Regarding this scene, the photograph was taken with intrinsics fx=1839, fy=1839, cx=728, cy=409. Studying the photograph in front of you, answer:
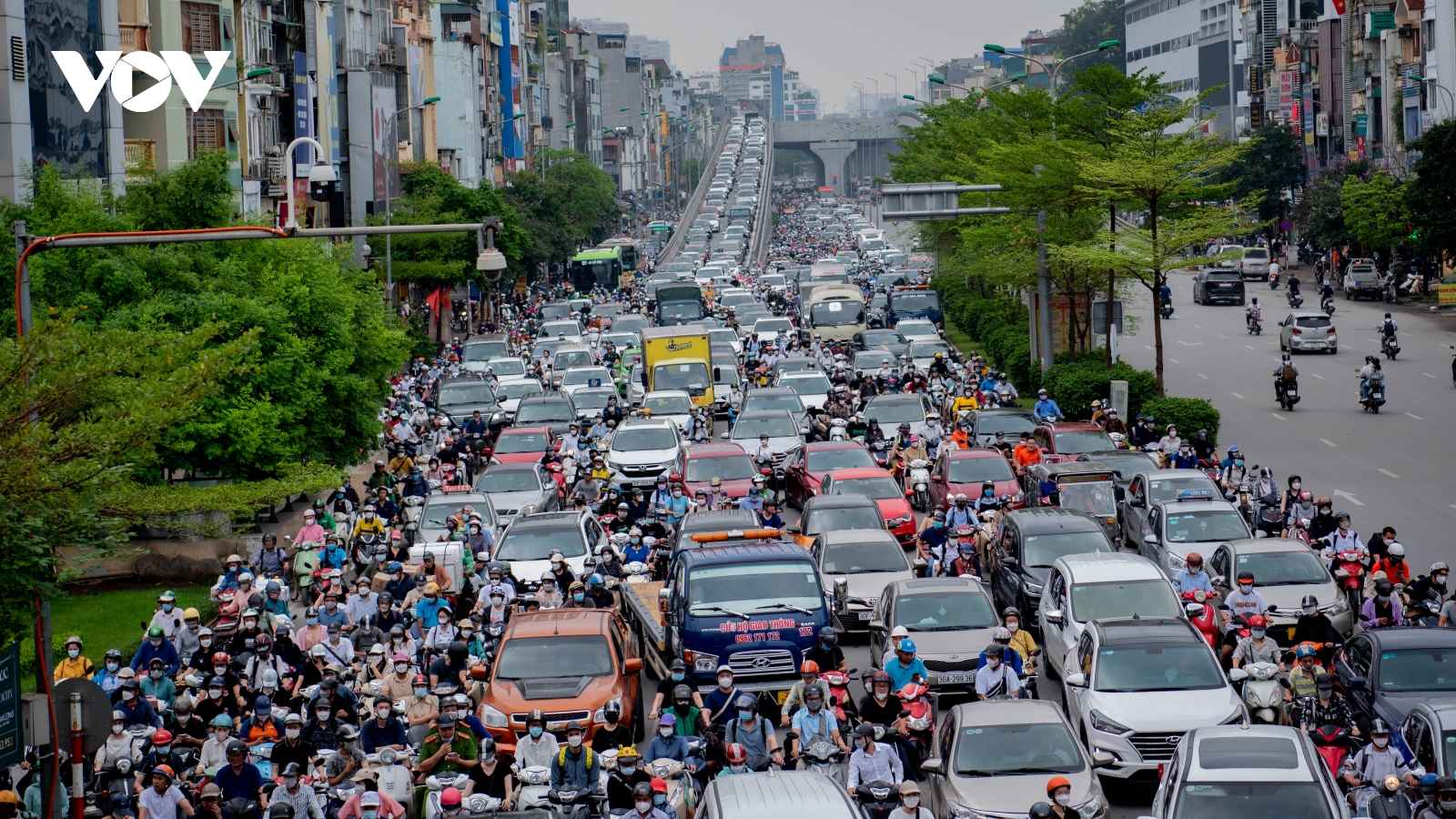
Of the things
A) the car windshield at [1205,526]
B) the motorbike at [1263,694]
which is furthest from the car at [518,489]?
the motorbike at [1263,694]

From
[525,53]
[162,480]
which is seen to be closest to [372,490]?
[162,480]

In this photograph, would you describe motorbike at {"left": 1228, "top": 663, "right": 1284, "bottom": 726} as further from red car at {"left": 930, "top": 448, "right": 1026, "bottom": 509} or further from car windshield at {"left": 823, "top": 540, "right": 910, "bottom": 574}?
red car at {"left": 930, "top": 448, "right": 1026, "bottom": 509}

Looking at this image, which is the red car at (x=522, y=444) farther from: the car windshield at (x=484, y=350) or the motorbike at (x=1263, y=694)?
the motorbike at (x=1263, y=694)

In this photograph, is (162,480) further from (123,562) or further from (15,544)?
(15,544)

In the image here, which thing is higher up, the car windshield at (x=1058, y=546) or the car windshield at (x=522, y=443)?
the car windshield at (x=522, y=443)

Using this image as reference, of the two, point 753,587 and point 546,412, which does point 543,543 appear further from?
point 546,412

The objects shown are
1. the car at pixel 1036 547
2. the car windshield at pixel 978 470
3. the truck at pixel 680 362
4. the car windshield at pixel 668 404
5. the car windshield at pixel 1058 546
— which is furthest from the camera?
the truck at pixel 680 362

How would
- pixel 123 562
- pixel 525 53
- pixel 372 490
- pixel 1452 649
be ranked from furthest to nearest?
1. pixel 525 53
2. pixel 372 490
3. pixel 123 562
4. pixel 1452 649
